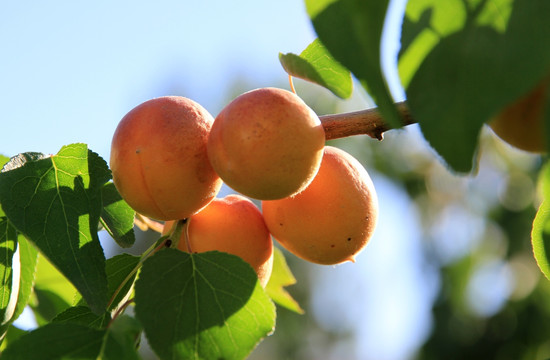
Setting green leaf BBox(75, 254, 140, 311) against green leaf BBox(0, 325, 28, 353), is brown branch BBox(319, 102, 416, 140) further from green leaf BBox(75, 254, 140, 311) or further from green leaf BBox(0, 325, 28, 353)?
green leaf BBox(0, 325, 28, 353)

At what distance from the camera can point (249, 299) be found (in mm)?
649

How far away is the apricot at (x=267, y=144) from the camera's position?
1.94 feet

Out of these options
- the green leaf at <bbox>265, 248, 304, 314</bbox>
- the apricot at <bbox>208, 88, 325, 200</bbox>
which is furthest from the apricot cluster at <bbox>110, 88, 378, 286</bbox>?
the green leaf at <bbox>265, 248, 304, 314</bbox>

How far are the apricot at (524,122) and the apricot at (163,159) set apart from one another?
308 millimetres

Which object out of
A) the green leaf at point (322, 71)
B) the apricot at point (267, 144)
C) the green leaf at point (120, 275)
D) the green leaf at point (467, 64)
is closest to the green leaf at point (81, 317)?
the green leaf at point (120, 275)

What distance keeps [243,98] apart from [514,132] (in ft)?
0.87

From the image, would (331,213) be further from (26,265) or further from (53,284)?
(53,284)

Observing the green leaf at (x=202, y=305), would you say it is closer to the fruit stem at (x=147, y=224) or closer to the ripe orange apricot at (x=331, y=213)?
the ripe orange apricot at (x=331, y=213)

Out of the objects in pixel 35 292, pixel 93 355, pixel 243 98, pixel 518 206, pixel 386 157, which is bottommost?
pixel 518 206

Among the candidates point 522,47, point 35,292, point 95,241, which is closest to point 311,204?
point 95,241

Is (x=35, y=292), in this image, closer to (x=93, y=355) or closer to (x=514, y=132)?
(x=93, y=355)

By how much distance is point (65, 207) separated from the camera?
0.66 metres

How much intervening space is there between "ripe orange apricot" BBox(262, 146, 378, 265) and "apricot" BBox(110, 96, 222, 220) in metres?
0.11

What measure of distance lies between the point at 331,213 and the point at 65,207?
11.6 inches
